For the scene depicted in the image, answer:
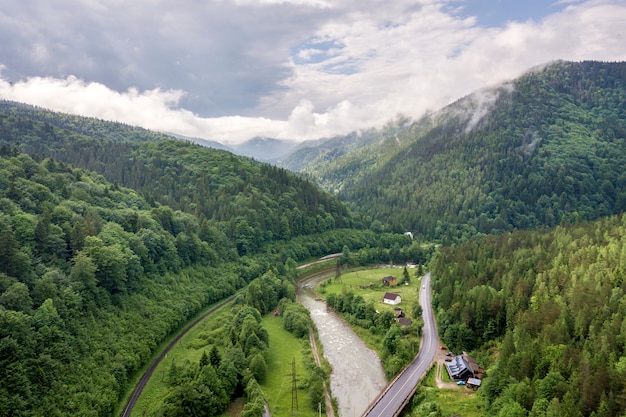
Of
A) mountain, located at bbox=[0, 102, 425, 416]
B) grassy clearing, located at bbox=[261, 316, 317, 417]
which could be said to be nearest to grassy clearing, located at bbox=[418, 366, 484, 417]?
grassy clearing, located at bbox=[261, 316, 317, 417]

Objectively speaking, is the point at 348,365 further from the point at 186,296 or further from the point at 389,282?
the point at 389,282

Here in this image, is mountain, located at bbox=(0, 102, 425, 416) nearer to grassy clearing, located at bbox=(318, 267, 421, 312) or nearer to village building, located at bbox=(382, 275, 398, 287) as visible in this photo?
grassy clearing, located at bbox=(318, 267, 421, 312)

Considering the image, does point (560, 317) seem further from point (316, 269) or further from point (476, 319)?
point (316, 269)

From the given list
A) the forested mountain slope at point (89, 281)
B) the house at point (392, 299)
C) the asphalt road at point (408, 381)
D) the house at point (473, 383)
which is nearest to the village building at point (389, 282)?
the house at point (392, 299)

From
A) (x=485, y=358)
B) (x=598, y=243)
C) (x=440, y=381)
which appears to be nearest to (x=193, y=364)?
(x=440, y=381)

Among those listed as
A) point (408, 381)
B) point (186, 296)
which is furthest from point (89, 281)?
point (408, 381)
